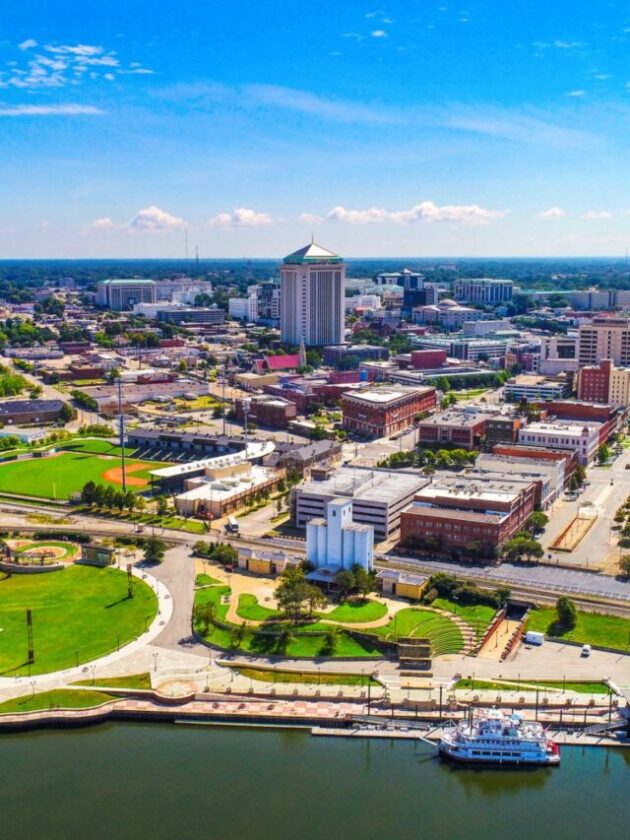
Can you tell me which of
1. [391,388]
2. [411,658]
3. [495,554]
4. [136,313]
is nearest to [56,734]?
[411,658]

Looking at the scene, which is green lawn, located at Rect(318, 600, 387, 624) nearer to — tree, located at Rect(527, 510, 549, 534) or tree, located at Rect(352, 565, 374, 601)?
tree, located at Rect(352, 565, 374, 601)

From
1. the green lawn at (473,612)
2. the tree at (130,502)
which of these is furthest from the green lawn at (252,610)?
the tree at (130,502)

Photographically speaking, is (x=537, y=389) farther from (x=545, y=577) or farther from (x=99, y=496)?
(x=99, y=496)

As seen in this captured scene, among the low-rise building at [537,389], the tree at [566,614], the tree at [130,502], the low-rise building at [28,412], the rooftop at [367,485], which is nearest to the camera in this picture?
the tree at [566,614]

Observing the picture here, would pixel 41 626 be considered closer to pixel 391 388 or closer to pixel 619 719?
pixel 619 719

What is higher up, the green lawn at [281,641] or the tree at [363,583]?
the tree at [363,583]

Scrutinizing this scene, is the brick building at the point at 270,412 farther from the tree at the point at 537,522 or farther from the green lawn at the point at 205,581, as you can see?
the green lawn at the point at 205,581

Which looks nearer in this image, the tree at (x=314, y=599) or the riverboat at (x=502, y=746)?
the riverboat at (x=502, y=746)

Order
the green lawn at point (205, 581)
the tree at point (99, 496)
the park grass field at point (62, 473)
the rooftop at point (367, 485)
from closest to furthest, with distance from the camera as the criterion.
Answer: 1. the green lawn at point (205, 581)
2. the rooftop at point (367, 485)
3. the tree at point (99, 496)
4. the park grass field at point (62, 473)
